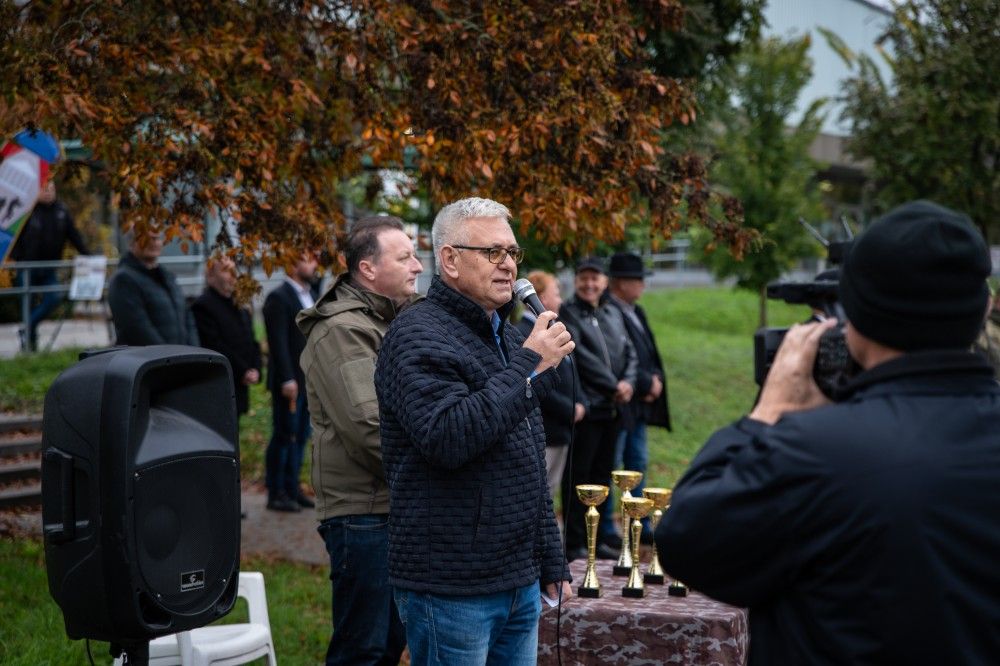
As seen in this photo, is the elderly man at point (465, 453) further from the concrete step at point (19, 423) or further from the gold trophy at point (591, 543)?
the concrete step at point (19, 423)

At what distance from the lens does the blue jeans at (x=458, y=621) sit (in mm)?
3375

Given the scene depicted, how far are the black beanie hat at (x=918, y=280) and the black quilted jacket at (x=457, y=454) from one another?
4.43 feet

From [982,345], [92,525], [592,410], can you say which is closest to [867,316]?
[92,525]

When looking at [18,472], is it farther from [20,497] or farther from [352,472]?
[352,472]

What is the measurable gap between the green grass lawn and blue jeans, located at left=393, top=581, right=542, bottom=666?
2647 mm

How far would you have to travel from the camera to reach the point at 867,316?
2.08 m

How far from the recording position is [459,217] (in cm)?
360

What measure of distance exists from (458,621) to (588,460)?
4765 millimetres

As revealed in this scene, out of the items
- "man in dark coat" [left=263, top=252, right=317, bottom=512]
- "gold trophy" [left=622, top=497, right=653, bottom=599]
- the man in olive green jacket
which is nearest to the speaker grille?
the man in olive green jacket

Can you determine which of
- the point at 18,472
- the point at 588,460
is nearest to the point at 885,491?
the point at 588,460

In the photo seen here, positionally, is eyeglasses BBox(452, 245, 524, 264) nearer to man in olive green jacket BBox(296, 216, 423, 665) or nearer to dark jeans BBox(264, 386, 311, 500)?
man in olive green jacket BBox(296, 216, 423, 665)

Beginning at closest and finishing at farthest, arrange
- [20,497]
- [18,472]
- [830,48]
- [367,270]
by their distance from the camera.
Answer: [367,270], [20,497], [18,472], [830,48]

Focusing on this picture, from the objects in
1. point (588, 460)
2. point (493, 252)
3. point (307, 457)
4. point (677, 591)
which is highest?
point (493, 252)

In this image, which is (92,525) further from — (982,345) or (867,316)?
(982,345)
